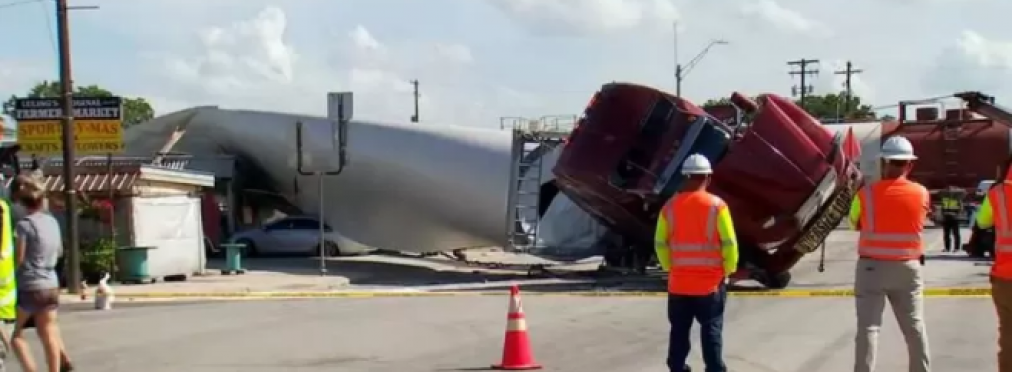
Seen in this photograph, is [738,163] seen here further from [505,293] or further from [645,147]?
[505,293]

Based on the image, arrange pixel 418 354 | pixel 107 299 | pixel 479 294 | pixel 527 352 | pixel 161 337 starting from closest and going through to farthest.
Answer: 1. pixel 527 352
2. pixel 418 354
3. pixel 161 337
4. pixel 107 299
5. pixel 479 294

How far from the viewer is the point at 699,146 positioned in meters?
21.0

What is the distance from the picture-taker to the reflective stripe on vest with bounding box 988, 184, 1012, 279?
7930 mm

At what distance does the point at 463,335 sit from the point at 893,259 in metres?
6.52

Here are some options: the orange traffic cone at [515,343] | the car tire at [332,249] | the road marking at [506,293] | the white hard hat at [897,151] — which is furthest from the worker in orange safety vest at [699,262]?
the car tire at [332,249]

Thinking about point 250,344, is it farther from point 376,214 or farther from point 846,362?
point 376,214

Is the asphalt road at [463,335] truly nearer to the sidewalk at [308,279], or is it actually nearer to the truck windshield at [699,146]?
the truck windshield at [699,146]

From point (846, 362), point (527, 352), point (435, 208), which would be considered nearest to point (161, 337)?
point (527, 352)

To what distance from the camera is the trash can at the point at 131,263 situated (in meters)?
24.8

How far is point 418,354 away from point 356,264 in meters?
19.8

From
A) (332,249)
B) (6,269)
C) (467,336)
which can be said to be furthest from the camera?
(332,249)

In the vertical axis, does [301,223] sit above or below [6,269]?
below

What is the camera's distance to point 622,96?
73.2 feet

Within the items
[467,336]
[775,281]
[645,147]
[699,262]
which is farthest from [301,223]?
[699,262]
